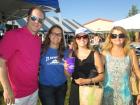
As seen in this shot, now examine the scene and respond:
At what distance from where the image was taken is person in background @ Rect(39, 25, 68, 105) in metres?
4.71

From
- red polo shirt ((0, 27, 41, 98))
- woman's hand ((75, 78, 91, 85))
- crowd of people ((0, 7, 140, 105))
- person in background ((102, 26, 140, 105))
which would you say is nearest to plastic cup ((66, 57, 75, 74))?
crowd of people ((0, 7, 140, 105))

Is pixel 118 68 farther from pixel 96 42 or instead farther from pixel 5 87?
pixel 96 42

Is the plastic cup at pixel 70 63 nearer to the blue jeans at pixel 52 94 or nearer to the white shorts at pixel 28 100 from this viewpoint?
the blue jeans at pixel 52 94

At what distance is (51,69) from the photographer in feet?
15.5

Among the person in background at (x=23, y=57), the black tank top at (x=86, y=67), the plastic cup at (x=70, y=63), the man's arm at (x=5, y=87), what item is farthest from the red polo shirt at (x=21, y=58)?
the black tank top at (x=86, y=67)

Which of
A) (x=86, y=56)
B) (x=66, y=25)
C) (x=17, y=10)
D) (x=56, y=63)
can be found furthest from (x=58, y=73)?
(x=66, y=25)

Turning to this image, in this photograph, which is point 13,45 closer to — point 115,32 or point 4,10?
point 115,32

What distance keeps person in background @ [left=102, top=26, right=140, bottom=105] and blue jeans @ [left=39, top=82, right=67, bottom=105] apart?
614 mm

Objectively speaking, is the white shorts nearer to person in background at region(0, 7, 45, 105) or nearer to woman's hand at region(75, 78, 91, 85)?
person in background at region(0, 7, 45, 105)

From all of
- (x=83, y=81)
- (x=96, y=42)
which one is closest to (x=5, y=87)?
(x=83, y=81)

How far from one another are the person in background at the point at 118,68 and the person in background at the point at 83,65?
17 cm

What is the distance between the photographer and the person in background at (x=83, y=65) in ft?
15.2

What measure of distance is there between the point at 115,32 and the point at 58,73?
98 cm

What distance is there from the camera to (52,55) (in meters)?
4.76
